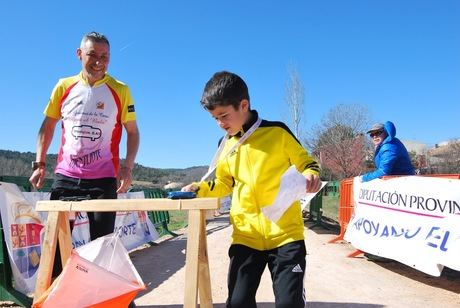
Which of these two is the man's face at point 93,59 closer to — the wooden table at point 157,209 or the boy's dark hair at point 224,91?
the boy's dark hair at point 224,91

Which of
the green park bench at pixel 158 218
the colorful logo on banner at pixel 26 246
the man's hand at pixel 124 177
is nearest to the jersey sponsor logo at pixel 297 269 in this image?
the man's hand at pixel 124 177

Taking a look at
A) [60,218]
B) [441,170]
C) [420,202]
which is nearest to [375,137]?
[420,202]

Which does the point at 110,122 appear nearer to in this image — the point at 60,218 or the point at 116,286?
the point at 60,218

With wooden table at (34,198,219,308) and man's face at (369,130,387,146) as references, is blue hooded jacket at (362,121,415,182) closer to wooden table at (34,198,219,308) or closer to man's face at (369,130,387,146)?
man's face at (369,130,387,146)

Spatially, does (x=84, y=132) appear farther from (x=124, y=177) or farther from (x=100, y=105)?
(x=124, y=177)

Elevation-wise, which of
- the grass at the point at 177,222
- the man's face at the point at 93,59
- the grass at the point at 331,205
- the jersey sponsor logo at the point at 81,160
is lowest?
the grass at the point at 177,222

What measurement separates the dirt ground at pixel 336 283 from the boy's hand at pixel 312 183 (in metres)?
2.42

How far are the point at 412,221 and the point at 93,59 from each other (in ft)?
16.0

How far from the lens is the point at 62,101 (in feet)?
11.4

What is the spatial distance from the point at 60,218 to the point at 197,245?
111 centimetres

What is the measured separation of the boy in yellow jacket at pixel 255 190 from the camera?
273cm

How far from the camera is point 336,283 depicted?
18.7 ft

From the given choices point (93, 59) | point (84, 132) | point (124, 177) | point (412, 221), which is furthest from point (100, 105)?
point (412, 221)

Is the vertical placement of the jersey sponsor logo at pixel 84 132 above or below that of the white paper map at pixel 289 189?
above
